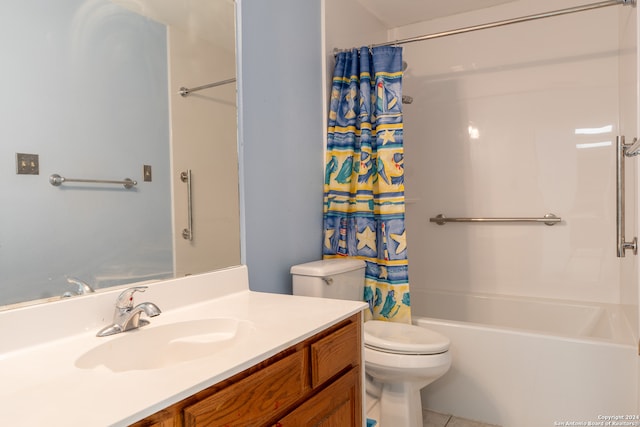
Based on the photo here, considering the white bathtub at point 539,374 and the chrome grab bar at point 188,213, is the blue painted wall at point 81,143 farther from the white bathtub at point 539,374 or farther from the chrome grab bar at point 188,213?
the white bathtub at point 539,374

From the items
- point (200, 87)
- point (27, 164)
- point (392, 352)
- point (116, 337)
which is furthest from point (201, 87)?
point (392, 352)

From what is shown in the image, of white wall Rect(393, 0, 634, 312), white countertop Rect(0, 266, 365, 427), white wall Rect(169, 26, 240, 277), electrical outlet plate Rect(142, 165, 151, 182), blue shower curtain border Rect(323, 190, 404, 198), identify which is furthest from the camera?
white wall Rect(393, 0, 634, 312)

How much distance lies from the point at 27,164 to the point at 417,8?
254 centimetres

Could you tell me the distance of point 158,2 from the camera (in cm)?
139

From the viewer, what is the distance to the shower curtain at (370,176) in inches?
84.3

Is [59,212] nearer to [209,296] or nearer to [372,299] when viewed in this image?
[209,296]

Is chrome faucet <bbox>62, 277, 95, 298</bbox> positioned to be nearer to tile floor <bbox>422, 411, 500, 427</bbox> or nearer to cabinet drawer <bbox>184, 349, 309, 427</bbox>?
cabinet drawer <bbox>184, 349, 309, 427</bbox>

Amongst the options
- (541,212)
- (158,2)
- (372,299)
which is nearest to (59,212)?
(158,2)

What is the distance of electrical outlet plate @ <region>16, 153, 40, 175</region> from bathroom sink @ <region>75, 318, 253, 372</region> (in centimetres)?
45

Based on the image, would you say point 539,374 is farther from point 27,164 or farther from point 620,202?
point 27,164

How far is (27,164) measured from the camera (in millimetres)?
1024

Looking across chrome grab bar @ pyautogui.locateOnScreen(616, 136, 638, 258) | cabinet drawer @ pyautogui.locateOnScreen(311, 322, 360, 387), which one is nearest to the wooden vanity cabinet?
cabinet drawer @ pyautogui.locateOnScreen(311, 322, 360, 387)

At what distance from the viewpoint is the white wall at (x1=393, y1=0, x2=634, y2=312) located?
2.56m

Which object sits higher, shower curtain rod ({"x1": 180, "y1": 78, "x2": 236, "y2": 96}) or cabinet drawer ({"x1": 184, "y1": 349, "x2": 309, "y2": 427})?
shower curtain rod ({"x1": 180, "y1": 78, "x2": 236, "y2": 96})
